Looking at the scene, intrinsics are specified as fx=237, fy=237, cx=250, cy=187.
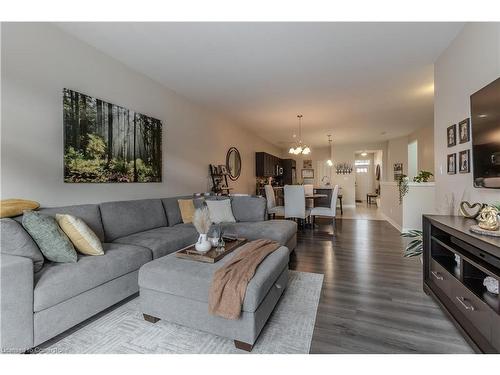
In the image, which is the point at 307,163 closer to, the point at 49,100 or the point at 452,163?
the point at 452,163

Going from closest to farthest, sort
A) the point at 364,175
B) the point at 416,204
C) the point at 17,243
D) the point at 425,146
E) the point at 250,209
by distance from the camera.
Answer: the point at 17,243 → the point at 250,209 → the point at 416,204 → the point at 425,146 → the point at 364,175

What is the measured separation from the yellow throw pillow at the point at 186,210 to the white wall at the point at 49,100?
42 cm

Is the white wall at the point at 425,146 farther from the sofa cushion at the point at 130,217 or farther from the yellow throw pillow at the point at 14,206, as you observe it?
the yellow throw pillow at the point at 14,206

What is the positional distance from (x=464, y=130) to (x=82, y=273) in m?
3.62

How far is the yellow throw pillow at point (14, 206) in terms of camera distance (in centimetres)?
182

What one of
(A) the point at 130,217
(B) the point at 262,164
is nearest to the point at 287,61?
(A) the point at 130,217

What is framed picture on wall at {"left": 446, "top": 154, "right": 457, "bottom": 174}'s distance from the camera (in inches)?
101

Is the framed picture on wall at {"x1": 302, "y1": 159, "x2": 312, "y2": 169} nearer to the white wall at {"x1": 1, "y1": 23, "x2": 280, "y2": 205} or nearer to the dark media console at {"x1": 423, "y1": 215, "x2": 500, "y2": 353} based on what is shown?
the white wall at {"x1": 1, "y1": 23, "x2": 280, "y2": 205}

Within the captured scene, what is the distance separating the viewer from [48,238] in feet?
5.72

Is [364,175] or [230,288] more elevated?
[364,175]

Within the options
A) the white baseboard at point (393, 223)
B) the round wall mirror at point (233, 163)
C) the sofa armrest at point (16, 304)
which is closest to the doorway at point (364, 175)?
the white baseboard at point (393, 223)

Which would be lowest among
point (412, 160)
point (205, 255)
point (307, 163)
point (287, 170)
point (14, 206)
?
point (205, 255)

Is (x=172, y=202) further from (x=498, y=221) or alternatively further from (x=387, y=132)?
(x=387, y=132)

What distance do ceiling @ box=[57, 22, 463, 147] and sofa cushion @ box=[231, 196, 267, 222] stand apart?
6.18 ft
